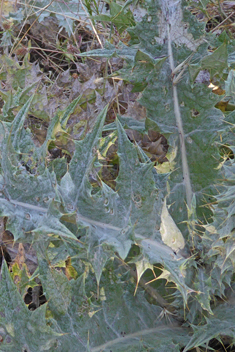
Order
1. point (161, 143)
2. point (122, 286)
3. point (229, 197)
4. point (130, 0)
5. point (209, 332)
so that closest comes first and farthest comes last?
point (229, 197), point (209, 332), point (122, 286), point (130, 0), point (161, 143)

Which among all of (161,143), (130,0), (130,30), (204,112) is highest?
(130,0)

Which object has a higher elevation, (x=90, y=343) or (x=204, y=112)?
(x=204, y=112)

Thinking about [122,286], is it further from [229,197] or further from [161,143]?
[161,143]

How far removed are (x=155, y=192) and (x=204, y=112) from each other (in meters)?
0.57

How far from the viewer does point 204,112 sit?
1775 mm

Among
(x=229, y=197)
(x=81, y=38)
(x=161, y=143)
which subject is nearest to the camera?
(x=229, y=197)

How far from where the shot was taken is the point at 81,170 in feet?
4.77

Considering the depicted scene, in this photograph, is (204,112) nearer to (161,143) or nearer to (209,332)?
(161,143)

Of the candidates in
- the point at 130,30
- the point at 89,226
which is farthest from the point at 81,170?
the point at 130,30

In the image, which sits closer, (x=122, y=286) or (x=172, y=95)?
(x=122, y=286)

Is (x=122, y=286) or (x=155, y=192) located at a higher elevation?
(x=155, y=192)

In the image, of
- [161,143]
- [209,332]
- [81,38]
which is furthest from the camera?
[81,38]

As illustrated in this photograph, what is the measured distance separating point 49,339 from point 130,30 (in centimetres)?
143

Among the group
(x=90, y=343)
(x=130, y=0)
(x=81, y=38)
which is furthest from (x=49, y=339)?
(x=81, y=38)
